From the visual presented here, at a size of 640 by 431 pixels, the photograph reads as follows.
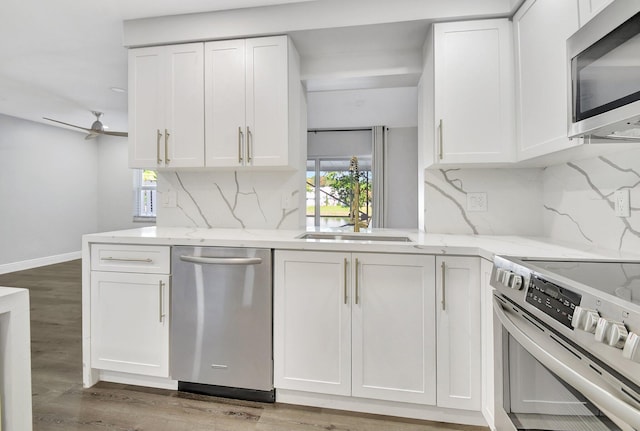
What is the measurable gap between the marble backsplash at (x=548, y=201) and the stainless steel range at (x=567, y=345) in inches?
20.3

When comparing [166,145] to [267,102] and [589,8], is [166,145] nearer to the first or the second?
[267,102]

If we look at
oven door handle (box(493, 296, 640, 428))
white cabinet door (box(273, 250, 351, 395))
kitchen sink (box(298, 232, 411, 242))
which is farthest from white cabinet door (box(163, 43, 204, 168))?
oven door handle (box(493, 296, 640, 428))

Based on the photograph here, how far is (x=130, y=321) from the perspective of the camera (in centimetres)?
194

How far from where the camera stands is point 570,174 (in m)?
1.82

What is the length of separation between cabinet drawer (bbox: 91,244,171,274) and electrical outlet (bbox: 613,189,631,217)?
229 centimetres

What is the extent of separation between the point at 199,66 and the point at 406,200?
4.60 metres

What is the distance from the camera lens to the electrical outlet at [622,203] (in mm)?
1454

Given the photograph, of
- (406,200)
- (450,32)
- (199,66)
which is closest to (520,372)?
(450,32)

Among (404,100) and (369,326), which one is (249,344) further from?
(404,100)

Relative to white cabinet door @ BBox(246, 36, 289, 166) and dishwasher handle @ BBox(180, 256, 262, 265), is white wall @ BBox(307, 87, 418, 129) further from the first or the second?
dishwasher handle @ BBox(180, 256, 262, 265)

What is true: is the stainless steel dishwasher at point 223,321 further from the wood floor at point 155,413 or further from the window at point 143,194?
the window at point 143,194

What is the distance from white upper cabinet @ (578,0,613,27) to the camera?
121cm

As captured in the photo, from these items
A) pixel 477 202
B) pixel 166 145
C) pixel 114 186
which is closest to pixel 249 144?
pixel 166 145

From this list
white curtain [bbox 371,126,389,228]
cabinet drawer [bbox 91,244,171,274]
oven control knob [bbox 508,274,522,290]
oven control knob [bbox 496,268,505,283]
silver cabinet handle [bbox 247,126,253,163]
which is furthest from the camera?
white curtain [bbox 371,126,389,228]
